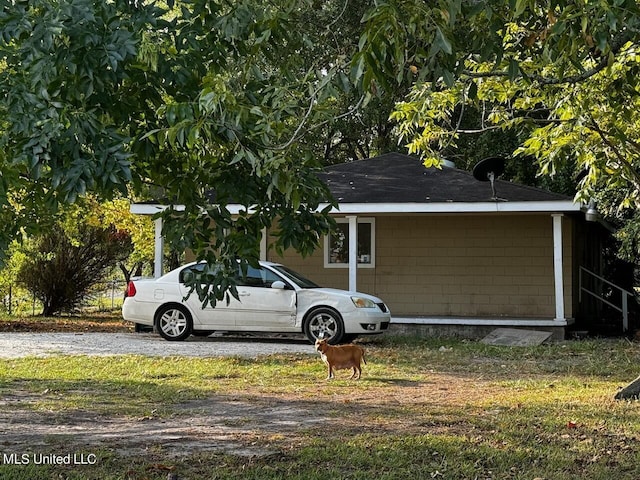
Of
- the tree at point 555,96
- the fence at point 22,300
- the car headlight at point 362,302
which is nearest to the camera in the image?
the tree at point 555,96

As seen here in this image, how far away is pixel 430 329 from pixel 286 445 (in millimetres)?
10516

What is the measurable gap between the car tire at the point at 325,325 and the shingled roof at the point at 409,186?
3202 mm

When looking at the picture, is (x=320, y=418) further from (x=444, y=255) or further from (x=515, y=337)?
(x=444, y=255)

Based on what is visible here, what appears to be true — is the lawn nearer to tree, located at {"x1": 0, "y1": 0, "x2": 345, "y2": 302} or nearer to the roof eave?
tree, located at {"x1": 0, "y1": 0, "x2": 345, "y2": 302}

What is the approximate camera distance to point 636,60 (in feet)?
29.4

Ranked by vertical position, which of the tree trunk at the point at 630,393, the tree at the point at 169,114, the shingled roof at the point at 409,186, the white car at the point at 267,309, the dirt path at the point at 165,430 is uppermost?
the shingled roof at the point at 409,186

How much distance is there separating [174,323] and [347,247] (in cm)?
491

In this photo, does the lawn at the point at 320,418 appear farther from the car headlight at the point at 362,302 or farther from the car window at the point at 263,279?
the car window at the point at 263,279

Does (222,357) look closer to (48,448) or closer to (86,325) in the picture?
(48,448)

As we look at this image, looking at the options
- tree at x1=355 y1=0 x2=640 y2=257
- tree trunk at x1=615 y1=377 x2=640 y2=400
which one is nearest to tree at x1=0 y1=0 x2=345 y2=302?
tree at x1=355 y1=0 x2=640 y2=257

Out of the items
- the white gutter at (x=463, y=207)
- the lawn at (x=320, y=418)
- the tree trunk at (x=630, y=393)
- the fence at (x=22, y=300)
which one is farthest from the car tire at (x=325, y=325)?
the fence at (x=22, y=300)

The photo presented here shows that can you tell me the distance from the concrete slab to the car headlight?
2.30 metres

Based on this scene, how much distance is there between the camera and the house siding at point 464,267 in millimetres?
17562

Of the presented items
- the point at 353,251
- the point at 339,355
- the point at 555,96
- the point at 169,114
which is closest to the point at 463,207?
the point at 353,251
